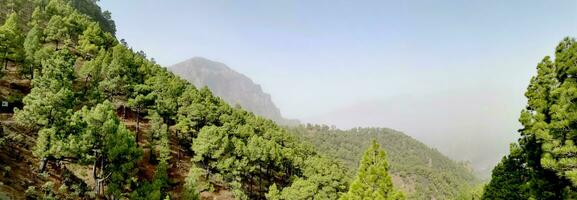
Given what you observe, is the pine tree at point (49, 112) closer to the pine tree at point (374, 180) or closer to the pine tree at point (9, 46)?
the pine tree at point (9, 46)

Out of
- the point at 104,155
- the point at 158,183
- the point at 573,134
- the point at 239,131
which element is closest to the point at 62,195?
the point at 104,155

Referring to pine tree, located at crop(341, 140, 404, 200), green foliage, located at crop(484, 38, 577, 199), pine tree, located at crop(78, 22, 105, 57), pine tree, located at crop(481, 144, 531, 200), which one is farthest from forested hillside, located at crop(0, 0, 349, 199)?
green foliage, located at crop(484, 38, 577, 199)

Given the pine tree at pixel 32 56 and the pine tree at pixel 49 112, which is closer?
the pine tree at pixel 49 112

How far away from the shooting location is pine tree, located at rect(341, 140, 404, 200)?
19719mm

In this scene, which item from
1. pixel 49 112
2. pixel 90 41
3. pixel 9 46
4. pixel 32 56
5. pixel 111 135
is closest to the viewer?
pixel 49 112

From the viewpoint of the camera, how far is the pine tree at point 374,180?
1972 cm

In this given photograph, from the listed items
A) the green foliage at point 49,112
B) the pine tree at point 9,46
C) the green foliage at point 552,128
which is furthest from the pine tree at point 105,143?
the green foliage at point 552,128

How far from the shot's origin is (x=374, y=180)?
20.2m

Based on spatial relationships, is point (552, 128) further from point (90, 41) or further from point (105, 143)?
point (90, 41)

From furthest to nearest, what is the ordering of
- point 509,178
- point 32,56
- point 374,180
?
point 32,56
point 509,178
point 374,180

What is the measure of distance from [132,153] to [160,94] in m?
26.4

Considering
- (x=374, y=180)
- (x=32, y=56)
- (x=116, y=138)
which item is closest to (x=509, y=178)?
(x=374, y=180)

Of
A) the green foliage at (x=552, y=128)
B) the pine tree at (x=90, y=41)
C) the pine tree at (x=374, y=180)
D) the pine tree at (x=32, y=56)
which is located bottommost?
the pine tree at (x=374, y=180)

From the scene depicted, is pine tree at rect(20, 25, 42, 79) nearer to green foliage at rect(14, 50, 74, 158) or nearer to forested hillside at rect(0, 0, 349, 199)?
forested hillside at rect(0, 0, 349, 199)
